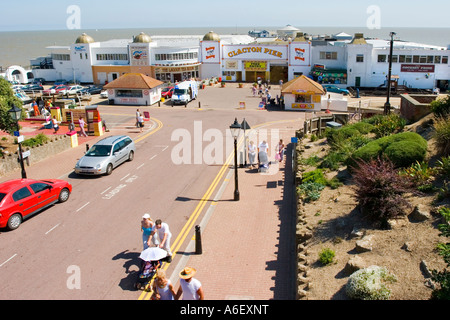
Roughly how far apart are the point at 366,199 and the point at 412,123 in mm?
9704

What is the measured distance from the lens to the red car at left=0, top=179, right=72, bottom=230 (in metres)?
14.1

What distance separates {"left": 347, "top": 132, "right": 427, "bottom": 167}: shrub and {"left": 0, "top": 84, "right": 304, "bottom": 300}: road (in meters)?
6.45

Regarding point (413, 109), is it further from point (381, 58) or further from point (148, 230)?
point (381, 58)

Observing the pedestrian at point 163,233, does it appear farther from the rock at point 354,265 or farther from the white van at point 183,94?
the white van at point 183,94

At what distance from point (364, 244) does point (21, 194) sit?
11.7m

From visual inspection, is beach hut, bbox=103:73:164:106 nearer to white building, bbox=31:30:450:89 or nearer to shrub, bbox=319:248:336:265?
white building, bbox=31:30:450:89

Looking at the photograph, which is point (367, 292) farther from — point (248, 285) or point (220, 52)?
point (220, 52)

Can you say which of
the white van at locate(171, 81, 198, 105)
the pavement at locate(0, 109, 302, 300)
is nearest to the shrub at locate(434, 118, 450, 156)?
the pavement at locate(0, 109, 302, 300)

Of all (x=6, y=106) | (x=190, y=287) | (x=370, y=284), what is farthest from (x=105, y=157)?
(x=370, y=284)

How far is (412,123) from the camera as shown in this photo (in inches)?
759

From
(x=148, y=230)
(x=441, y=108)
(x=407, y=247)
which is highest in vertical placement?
(x=441, y=108)

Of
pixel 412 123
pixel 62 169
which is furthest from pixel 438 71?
pixel 62 169

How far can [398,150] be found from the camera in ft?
45.1

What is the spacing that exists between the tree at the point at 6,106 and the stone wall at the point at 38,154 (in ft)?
5.13
